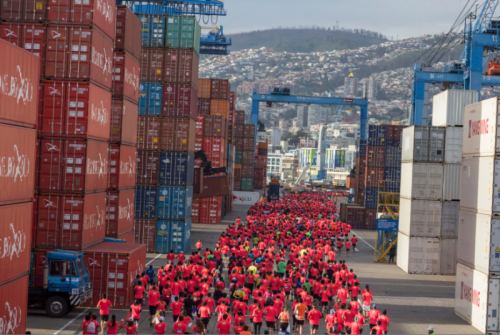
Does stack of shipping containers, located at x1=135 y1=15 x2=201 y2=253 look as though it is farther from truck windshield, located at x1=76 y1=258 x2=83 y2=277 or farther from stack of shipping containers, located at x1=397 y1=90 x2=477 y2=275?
truck windshield, located at x1=76 y1=258 x2=83 y2=277

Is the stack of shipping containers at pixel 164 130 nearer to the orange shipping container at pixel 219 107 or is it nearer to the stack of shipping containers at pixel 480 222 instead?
the stack of shipping containers at pixel 480 222

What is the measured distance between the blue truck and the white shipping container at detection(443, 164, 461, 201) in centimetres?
2111

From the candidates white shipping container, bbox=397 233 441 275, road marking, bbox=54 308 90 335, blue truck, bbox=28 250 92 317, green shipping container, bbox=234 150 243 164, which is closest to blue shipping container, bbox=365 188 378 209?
white shipping container, bbox=397 233 441 275

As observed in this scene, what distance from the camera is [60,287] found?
2191 centimetres

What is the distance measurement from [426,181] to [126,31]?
694 inches

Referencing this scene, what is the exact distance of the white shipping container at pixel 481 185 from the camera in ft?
75.4

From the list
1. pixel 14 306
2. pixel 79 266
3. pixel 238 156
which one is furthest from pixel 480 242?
pixel 238 156

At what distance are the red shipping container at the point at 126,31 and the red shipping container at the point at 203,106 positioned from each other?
36.9 meters

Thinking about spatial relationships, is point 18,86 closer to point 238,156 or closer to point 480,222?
point 480,222

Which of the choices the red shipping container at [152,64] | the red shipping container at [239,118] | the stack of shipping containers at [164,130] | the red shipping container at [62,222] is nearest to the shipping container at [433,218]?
the stack of shipping containers at [164,130]

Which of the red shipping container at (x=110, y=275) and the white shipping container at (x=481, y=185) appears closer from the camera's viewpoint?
the white shipping container at (x=481, y=185)

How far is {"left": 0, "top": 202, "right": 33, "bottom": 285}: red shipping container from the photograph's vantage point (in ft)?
53.7

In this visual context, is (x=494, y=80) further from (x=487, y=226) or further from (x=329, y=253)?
(x=487, y=226)

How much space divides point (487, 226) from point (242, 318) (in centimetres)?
1003
